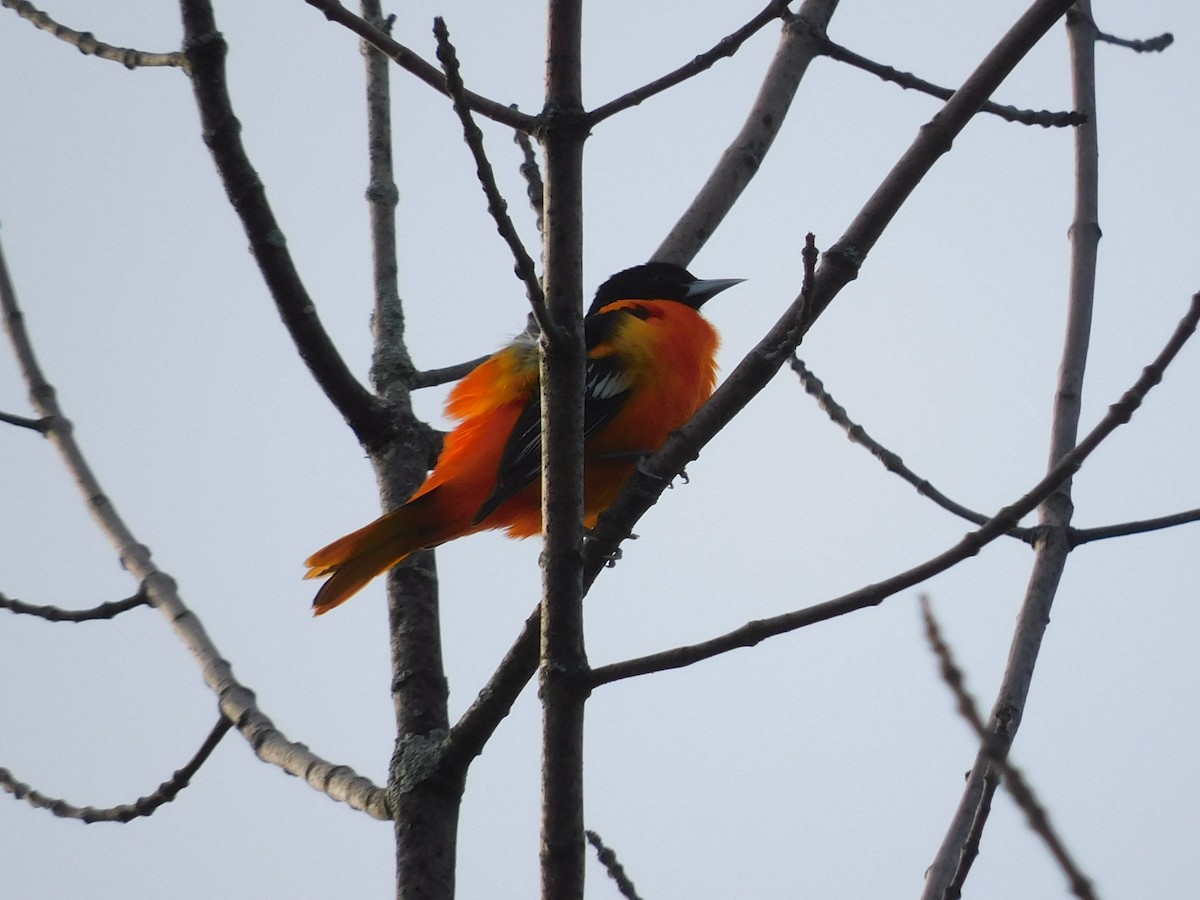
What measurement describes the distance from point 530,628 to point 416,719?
81 cm

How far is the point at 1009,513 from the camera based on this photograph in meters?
1.94

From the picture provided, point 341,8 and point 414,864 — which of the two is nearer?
point 341,8

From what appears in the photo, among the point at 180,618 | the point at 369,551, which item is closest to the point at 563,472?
the point at 180,618

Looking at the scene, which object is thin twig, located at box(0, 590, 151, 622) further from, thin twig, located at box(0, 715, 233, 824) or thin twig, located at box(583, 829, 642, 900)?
thin twig, located at box(583, 829, 642, 900)

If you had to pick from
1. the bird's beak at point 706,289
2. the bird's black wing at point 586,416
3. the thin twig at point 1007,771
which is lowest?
the thin twig at point 1007,771

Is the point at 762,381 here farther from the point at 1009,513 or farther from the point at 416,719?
the point at 416,719

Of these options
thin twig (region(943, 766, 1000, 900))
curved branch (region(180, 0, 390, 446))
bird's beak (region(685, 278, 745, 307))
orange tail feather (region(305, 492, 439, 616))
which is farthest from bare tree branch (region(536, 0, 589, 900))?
bird's beak (region(685, 278, 745, 307))

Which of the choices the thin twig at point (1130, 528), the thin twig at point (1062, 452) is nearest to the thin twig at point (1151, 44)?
the thin twig at point (1062, 452)

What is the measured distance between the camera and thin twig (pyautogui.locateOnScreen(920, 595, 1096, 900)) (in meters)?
1.08

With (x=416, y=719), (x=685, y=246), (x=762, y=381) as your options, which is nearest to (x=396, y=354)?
(x=685, y=246)

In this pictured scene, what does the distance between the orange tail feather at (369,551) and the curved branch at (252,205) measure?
19.1 inches

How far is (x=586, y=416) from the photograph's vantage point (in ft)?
13.7

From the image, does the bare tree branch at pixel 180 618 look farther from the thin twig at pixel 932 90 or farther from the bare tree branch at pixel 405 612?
the thin twig at pixel 932 90

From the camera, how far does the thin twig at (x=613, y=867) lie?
8.56ft
